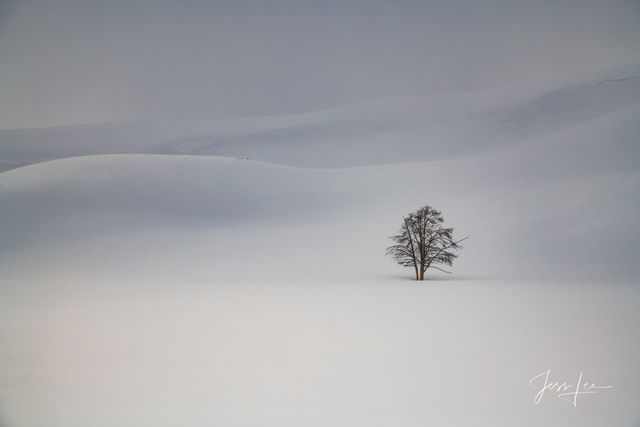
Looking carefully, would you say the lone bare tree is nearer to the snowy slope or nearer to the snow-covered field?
the snow-covered field

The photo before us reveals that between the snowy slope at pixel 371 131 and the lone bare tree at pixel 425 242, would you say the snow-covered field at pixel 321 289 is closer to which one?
the lone bare tree at pixel 425 242

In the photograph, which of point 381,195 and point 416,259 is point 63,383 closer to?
point 416,259

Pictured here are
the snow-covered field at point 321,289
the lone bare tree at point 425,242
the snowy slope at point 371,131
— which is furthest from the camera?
the snowy slope at point 371,131

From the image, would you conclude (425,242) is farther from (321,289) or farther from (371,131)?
(371,131)

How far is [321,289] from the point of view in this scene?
11.1m

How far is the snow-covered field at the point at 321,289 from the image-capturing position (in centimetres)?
438

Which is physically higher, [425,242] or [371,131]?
[371,131]

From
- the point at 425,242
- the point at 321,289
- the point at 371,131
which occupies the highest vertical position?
the point at 371,131

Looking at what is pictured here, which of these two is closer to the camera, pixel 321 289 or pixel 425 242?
pixel 321 289

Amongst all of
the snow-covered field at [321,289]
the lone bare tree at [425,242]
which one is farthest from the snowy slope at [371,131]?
the lone bare tree at [425,242]

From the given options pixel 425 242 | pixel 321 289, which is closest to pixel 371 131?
pixel 425 242

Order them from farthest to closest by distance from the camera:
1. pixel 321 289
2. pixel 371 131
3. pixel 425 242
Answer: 1. pixel 371 131
2. pixel 425 242
3. pixel 321 289

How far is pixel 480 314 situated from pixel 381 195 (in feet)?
54.2

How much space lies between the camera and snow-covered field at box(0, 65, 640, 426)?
4.38 meters
